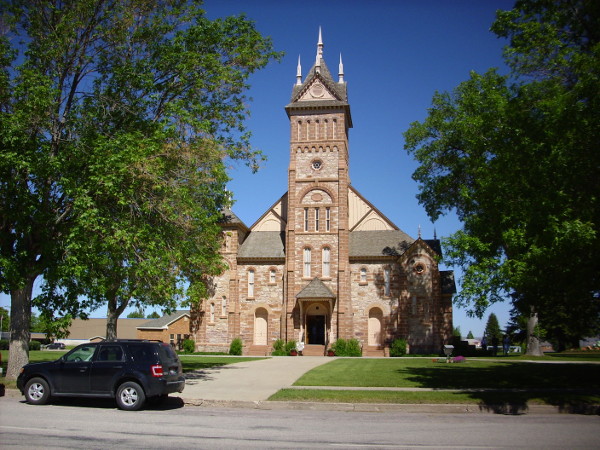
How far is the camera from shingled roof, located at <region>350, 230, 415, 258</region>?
41.6 metres

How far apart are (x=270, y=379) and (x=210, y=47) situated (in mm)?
12653

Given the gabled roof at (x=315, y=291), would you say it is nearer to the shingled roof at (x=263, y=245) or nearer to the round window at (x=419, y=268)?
the shingled roof at (x=263, y=245)

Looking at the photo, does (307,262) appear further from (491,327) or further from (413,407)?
(491,327)

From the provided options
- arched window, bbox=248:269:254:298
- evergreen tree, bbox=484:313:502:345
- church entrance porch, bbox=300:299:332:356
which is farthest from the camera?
evergreen tree, bbox=484:313:502:345

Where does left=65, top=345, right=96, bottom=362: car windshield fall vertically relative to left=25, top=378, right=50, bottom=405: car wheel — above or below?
above

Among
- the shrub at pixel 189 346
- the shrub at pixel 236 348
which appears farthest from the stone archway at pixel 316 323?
the shrub at pixel 189 346

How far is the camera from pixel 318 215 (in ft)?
139

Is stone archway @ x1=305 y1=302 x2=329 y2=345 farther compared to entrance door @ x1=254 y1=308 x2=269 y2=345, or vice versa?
entrance door @ x1=254 y1=308 x2=269 y2=345

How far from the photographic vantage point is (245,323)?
137ft

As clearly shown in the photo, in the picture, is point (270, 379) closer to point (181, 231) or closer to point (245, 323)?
point (181, 231)

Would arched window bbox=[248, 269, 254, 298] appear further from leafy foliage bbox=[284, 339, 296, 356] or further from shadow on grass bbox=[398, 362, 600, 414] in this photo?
shadow on grass bbox=[398, 362, 600, 414]

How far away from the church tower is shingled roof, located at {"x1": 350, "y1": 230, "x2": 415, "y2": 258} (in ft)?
5.22

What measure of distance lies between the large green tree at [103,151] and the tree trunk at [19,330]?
0.13 ft

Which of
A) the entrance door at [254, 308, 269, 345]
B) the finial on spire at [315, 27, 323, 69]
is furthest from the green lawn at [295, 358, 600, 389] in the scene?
the finial on spire at [315, 27, 323, 69]
